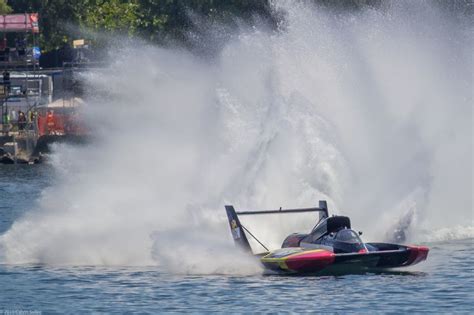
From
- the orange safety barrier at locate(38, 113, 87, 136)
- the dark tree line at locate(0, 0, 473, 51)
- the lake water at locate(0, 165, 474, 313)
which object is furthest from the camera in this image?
the dark tree line at locate(0, 0, 473, 51)

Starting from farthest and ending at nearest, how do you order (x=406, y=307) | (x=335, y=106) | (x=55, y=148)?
1. (x=55, y=148)
2. (x=335, y=106)
3. (x=406, y=307)

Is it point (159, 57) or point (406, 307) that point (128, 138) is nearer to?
point (159, 57)

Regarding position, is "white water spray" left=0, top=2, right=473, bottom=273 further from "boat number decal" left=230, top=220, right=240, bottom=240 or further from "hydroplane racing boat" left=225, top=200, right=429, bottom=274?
"hydroplane racing boat" left=225, top=200, right=429, bottom=274

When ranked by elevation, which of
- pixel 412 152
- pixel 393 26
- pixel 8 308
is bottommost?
pixel 8 308

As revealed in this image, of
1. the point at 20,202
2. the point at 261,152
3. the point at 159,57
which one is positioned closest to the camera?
the point at 261,152

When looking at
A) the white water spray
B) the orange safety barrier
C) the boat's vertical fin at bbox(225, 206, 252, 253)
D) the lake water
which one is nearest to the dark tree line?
the orange safety barrier

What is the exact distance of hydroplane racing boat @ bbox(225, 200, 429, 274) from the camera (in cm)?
2181

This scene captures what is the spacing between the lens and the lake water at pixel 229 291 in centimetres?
1980

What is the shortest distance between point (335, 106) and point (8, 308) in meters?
14.6

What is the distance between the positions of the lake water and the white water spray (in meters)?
0.93

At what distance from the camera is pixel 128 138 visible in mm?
48875

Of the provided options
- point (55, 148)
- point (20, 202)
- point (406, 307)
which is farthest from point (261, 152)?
point (55, 148)

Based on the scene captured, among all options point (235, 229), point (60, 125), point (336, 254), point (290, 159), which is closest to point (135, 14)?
point (60, 125)

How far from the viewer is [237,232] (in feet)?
75.5
